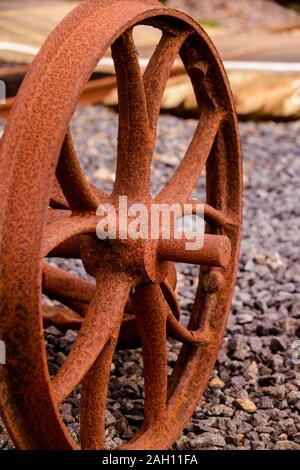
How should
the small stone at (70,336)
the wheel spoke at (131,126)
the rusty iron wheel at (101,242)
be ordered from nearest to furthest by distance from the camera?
the rusty iron wheel at (101,242) < the wheel spoke at (131,126) < the small stone at (70,336)

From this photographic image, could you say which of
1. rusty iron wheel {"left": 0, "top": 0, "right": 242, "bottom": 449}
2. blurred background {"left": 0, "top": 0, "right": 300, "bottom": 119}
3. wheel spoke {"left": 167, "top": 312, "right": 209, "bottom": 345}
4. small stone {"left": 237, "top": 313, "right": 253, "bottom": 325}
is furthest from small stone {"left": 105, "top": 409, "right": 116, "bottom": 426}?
blurred background {"left": 0, "top": 0, "right": 300, "bottom": 119}

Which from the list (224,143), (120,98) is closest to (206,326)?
(224,143)

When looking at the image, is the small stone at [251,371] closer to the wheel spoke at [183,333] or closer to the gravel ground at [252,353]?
the gravel ground at [252,353]

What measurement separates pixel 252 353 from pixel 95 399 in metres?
0.93

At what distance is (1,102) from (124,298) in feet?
9.84

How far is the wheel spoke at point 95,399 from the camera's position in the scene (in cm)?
152

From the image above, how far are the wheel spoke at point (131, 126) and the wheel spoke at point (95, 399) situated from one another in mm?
321

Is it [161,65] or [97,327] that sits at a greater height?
[161,65]

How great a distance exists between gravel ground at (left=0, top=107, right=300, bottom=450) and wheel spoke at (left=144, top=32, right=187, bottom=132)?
84cm

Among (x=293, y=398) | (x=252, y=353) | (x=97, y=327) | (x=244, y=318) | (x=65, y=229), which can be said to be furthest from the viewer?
(x=244, y=318)

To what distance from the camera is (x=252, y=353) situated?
236cm

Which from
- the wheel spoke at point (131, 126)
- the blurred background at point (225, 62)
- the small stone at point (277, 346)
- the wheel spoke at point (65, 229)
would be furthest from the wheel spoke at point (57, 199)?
the blurred background at point (225, 62)

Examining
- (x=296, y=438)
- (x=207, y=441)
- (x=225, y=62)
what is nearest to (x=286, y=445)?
(x=296, y=438)

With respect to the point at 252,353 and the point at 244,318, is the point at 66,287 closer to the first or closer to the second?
the point at 252,353
